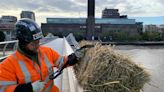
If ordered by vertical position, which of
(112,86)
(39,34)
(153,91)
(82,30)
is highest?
(39,34)

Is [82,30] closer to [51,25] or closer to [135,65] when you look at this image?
[51,25]

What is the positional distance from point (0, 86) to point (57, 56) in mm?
1033

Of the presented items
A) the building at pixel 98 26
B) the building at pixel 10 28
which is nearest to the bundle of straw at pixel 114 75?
the building at pixel 10 28

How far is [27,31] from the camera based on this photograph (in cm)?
427

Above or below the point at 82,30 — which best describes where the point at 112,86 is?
above

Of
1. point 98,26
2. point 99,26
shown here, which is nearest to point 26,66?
point 99,26

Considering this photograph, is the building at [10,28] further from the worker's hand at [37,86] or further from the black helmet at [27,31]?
the worker's hand at [37,86]

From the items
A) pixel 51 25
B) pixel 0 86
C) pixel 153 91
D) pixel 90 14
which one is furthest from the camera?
pixel 51 25

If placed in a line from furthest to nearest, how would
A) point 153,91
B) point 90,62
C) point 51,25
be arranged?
point 51,25 < point 153,91 < point 90,62

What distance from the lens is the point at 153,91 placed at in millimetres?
13477

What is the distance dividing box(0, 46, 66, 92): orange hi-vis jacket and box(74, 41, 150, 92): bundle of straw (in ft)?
1.40

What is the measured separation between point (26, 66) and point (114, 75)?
884mm

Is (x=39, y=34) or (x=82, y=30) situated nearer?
(x=39, y=34)

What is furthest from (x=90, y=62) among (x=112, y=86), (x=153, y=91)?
(x=153, y=91)
